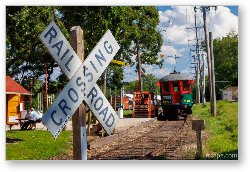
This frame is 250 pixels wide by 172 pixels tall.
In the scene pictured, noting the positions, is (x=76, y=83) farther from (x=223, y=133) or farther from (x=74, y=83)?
(x=223, y=133)

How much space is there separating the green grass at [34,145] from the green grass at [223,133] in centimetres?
273

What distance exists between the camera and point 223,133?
8.02 metres

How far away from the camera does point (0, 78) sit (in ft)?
19.0

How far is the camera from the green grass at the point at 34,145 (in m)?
6.69

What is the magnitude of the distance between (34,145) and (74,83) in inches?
230

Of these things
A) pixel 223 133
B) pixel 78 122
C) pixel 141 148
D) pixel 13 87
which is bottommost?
pixel 141 148

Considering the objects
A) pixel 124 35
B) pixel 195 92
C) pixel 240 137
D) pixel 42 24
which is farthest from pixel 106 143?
pixel 195 92

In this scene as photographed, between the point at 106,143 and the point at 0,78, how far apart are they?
134 inches

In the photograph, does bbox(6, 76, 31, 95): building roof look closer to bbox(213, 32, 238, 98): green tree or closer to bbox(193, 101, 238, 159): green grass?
bbox(193, 101, 238, 159): green grass

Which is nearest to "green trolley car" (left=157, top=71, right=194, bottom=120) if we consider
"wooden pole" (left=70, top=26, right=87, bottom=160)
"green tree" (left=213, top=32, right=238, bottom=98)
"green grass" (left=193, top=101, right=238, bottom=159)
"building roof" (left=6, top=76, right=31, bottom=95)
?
"green grass" (left=193, top=101, right=238, bottom=159)

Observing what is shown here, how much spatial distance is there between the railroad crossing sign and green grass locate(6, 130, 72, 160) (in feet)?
13.7

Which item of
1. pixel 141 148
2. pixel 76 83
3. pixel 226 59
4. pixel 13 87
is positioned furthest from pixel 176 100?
pixel 76 83

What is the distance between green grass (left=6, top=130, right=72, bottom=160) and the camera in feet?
22.0

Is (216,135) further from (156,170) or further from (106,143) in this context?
(156,170)
